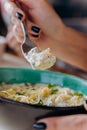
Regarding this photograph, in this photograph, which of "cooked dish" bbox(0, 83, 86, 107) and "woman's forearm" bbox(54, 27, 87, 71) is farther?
"woman's forearm" bbox(54, 27, 87, 71)

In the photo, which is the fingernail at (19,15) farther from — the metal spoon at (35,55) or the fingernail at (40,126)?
the fingernail at (40,126)

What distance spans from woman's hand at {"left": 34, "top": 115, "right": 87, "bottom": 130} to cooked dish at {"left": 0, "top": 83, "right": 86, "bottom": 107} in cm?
4

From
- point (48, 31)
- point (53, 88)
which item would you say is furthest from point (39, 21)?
point (53, 88)

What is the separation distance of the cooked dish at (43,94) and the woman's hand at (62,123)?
4 centimetres

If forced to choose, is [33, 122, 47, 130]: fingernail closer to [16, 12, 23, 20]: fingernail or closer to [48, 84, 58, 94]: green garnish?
[48, 84, 58, 94]: green garnish

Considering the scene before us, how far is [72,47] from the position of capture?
670mm

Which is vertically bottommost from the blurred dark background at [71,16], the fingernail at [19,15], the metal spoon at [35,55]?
the metal spoon at [35,55]

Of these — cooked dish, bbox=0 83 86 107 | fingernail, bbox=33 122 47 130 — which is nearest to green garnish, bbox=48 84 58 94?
cooked dish, bbox=0 83 86 107

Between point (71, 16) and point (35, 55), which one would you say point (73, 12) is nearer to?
point (71, 16)

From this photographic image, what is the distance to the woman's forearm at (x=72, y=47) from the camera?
0.65 metres

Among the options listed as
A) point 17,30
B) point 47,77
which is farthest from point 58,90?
point 17,30

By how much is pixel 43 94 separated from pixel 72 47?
0.62ft

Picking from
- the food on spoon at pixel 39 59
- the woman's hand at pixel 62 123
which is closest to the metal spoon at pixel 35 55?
the food on spoon at pixel 39 59

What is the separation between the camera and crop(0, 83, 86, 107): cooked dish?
49 centimetres
